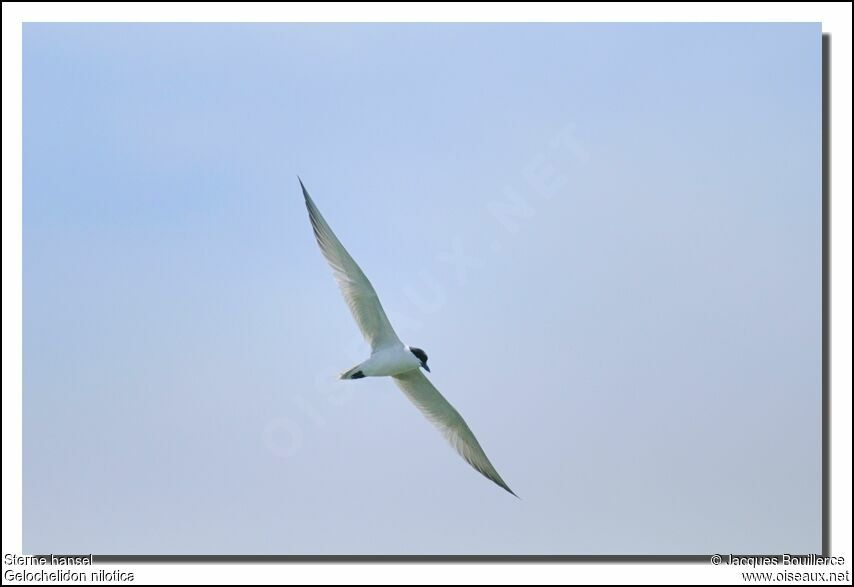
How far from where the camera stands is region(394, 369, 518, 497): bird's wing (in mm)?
16203

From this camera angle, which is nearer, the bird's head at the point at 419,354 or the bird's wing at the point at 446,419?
the bird's head at the point at 419,354

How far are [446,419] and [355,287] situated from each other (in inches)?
117

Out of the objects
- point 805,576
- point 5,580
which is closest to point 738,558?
point 805,576

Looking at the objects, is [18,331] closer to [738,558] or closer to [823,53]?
[738,558]

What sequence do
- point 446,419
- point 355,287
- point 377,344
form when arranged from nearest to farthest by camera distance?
1. point 355,287
2. point 377,344
3. point 446,419

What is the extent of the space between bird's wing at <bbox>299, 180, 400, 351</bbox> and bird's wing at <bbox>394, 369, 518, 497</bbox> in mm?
1037

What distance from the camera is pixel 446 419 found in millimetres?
16547

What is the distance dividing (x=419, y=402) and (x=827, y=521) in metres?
6.30

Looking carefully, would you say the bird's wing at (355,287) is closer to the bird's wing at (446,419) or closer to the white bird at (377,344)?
the white bird at (377,344)

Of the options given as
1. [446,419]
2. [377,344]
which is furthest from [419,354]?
[446,419]

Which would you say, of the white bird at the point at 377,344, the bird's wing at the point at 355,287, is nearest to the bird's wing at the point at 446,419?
the white bird at the point at 377,344

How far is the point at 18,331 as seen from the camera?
13.8 meters

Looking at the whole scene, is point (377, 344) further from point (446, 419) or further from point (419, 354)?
point (446, 419)

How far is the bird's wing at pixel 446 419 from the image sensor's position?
638 inches
